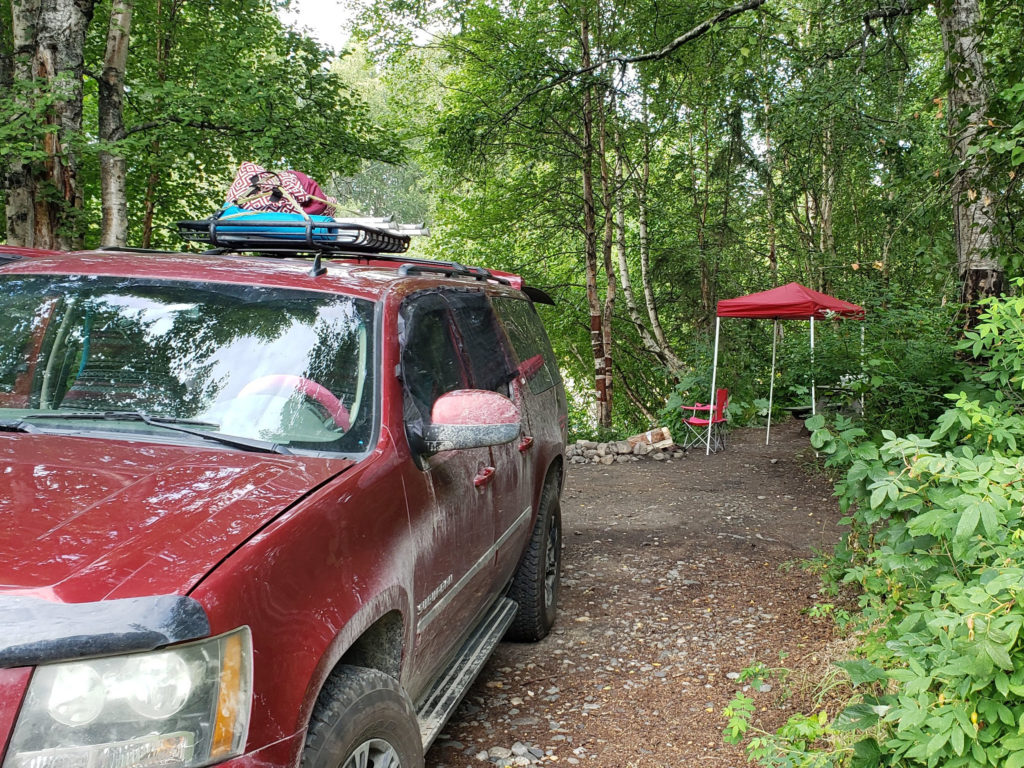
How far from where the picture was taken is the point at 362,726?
1998 millimetres

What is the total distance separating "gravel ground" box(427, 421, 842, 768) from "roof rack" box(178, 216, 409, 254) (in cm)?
220

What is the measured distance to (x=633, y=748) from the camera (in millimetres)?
3408

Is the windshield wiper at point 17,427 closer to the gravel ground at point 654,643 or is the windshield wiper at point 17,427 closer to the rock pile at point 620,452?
the gravel ground at point 654,643

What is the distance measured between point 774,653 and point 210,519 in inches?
138

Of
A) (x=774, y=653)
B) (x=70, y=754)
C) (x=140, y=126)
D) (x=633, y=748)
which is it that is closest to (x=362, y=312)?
(x=70, y=754)

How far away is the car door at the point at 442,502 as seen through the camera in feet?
8.43

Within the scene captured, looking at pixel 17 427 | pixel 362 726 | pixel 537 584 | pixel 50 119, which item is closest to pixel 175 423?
pixel 17 427

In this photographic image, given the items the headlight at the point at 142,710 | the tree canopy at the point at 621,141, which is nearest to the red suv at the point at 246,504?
the headlight at the point at 142,710

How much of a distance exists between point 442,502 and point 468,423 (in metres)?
0.35

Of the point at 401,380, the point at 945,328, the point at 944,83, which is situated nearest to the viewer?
the point at 401,380

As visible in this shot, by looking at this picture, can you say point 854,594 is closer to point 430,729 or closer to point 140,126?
point 430,729

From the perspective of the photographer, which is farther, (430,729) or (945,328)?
(945,328)

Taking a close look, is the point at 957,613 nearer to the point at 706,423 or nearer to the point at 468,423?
the point at 468,423

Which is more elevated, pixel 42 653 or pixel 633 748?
pixel 42 653
